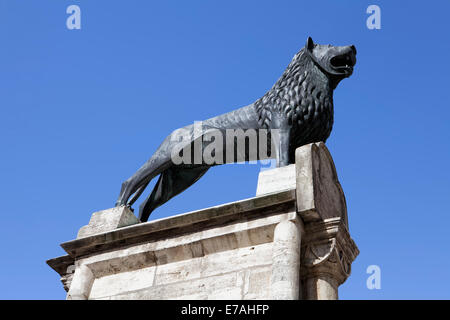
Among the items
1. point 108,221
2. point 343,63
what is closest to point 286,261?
point 108,221

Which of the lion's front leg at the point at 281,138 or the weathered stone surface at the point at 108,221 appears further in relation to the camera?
the weathered stone surface at the point at 108,221

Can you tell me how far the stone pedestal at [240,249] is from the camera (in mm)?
6148

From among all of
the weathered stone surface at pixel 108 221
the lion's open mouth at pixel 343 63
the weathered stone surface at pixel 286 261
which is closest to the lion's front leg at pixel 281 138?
the lion's open mouth at pixel 343 63

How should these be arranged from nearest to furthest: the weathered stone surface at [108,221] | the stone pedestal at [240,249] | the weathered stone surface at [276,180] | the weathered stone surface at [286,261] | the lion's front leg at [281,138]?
the weathered stone surface at [286,261] < the stone pedestal at [240,249] < the weathered stone surface at [276,180] < the lion's front leg at [281,138] < the weathered stone surface at [108,221]

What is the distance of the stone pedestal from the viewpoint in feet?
20.2

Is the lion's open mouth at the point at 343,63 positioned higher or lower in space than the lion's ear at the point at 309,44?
lower

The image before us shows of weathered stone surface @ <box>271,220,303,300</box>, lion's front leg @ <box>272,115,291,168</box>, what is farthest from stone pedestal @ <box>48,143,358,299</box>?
lion's front leg @ <box>272,115,291,168</box>

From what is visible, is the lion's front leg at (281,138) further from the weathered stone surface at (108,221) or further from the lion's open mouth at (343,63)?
the weathered stone surface at (108,221)

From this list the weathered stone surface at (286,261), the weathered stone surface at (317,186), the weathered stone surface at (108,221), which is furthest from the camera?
the weathered stone surface at (108,221)

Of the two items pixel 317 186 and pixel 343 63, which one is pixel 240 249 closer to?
pixel 317 186

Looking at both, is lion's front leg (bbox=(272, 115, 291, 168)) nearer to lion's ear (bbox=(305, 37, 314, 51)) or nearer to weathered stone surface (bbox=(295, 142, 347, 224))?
weathered stone surface (bbox=(295, 142, 347, 224))

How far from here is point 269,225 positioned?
6.39 meters

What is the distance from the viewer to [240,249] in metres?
6.58
